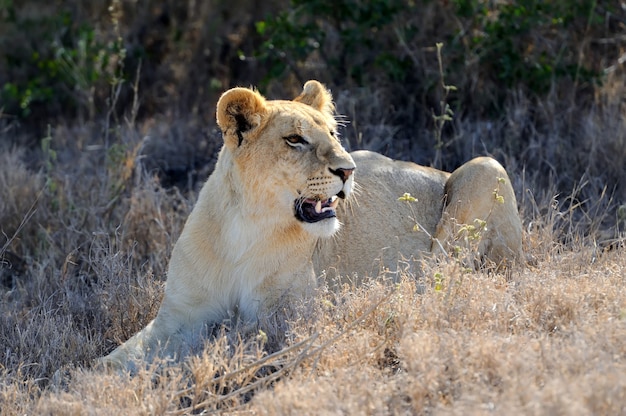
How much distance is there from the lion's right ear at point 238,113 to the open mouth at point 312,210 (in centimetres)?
45

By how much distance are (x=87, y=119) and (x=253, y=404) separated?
6519mm

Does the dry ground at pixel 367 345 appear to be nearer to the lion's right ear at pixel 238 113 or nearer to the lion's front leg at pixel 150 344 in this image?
the lion's front leg at pixel 150 344

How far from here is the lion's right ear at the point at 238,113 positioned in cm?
483

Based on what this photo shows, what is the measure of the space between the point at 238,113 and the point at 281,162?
336mm

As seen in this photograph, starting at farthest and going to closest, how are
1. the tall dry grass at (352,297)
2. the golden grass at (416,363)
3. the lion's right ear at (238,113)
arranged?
the lion's right ear at (238,113) → the tall dry grass at (352,297) → the golden grass at (416,363)

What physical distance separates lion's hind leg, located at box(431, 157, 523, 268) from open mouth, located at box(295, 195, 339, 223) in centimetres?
113

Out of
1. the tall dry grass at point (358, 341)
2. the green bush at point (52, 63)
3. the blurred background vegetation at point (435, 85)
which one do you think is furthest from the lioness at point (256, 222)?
the green bush at point (52, 63)

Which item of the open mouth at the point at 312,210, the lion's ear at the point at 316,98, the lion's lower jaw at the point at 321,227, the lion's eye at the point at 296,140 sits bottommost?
the lion's lower jaw at the point at 321,227

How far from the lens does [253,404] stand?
394 centimetres

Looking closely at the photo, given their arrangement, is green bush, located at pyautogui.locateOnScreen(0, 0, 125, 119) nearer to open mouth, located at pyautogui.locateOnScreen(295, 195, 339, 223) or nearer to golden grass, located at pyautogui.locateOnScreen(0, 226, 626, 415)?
open mouth, located at pyautogui.locateOnScreen(295, 195, 339, 223)

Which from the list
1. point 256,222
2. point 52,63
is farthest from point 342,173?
point 52,63

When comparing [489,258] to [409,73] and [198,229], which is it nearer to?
[198,229]

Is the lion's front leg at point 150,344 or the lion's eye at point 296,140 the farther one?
the lion's eye at point 296,140

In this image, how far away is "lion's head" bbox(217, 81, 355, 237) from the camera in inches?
190
